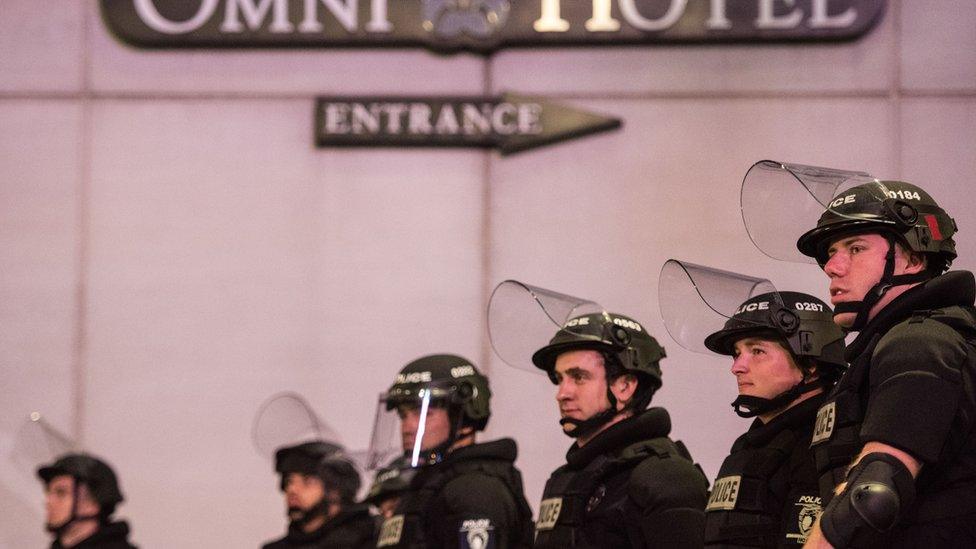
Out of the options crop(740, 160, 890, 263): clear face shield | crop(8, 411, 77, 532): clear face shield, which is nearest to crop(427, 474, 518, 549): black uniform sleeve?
crop(740, 160, 890, 263): clear face shield

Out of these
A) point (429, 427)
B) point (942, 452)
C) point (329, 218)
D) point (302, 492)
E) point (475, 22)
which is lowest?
point (302, 492)

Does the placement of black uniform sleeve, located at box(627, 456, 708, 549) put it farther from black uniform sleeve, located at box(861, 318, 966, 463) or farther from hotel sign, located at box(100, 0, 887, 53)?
hotel sign, located at box(100, 0, 887, 53)

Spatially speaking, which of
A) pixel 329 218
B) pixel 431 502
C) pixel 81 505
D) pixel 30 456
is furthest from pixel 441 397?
pixel 30 456

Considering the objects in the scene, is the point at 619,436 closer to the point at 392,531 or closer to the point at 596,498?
the point at 596,498

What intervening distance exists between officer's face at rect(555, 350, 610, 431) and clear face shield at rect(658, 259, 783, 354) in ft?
1.47

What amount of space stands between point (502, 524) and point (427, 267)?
3783 mm

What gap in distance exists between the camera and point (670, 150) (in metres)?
8.29

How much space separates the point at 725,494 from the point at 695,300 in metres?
0.61

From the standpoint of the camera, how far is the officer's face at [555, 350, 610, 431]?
4.53m

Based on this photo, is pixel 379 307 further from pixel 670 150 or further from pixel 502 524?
pixel 502 524

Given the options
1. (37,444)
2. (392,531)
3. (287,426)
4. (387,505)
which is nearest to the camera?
(392,531)

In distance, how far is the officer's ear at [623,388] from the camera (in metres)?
4.57

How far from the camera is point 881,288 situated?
3084mm

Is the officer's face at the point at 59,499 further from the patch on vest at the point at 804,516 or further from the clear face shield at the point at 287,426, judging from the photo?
the patch on vest at the point at 804,516
